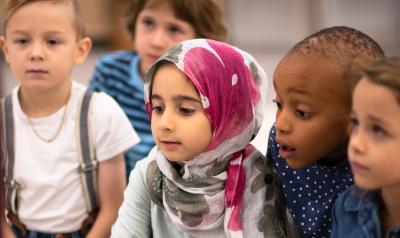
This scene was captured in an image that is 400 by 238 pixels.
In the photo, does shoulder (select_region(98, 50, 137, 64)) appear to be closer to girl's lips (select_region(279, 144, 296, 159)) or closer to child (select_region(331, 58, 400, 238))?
girl's lips (select_region(279, 144, 296, 159))

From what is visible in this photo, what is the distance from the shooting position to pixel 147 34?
184cm

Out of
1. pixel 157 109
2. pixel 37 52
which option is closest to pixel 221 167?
pixel 157 109

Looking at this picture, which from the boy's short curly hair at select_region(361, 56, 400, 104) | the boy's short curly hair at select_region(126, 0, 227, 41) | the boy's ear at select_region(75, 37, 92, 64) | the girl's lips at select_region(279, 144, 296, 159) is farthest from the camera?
the boy's short curly hair at select_region(126, 0, 227, 41)

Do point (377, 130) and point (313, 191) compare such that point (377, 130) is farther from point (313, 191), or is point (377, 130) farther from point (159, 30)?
point (159, 30)

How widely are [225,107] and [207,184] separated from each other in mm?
156

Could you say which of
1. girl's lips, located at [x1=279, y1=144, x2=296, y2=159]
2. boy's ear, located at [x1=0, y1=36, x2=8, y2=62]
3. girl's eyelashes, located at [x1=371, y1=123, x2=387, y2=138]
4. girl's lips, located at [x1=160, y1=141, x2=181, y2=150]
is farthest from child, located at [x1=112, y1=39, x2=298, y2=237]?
boy's ear, located at [x1=0, y1=36, x2=8, y2=62]

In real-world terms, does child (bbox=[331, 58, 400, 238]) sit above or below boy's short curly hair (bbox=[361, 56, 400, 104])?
below

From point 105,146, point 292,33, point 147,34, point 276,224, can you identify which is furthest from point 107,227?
point 292,33

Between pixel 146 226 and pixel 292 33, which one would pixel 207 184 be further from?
pixel 292 33

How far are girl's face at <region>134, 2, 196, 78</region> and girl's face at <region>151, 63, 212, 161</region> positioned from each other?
59 centimetres

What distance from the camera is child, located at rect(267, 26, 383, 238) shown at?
1.10m

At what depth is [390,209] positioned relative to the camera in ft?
3.46

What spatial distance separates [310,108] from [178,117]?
252mm

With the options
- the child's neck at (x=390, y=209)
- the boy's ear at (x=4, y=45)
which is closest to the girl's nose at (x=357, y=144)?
the child's neck at (x=390, y=209)
